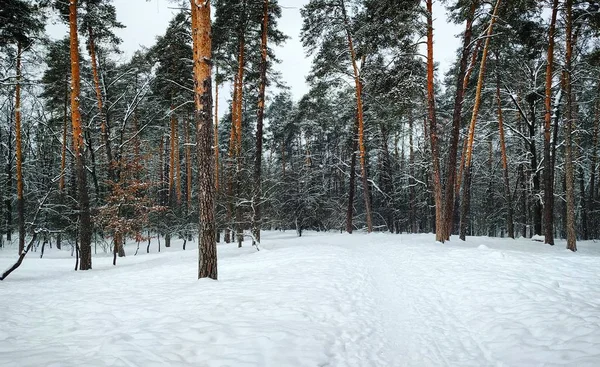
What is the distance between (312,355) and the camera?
3092 millimetres

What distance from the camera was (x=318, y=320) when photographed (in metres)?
4.10

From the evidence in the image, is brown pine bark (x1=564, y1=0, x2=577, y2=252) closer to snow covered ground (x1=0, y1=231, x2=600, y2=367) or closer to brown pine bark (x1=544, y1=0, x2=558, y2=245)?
brown pine bark (x1=544, y1=0, x2=558, y2=245)

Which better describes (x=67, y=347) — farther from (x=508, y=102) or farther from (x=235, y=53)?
(x=508, y=102)

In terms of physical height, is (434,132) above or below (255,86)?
below

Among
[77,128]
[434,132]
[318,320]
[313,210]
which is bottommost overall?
[318,320]

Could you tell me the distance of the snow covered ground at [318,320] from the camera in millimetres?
2977

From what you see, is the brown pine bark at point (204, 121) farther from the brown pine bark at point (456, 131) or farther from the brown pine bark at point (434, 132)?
the brown pine bark at point (456, 131)

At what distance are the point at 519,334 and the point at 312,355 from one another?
9.74 feet

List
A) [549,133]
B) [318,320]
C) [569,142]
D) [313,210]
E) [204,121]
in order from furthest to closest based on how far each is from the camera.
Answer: [313,210]
[549,133]
[569,142]
[204,121]
[318,320]

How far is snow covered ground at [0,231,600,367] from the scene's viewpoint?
2977 mm

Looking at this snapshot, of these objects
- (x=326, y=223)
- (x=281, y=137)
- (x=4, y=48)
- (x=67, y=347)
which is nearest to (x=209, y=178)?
(x=67, y=347)

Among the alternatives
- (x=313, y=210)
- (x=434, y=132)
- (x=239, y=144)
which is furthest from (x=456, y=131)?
(x=313, y=210)

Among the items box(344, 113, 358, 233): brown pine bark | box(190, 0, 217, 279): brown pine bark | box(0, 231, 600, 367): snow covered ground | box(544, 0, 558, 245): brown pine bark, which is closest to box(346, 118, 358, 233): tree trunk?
box(344, 113, 358, 233): brown pine bark

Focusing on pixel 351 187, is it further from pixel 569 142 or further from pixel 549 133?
pixel 569 142
